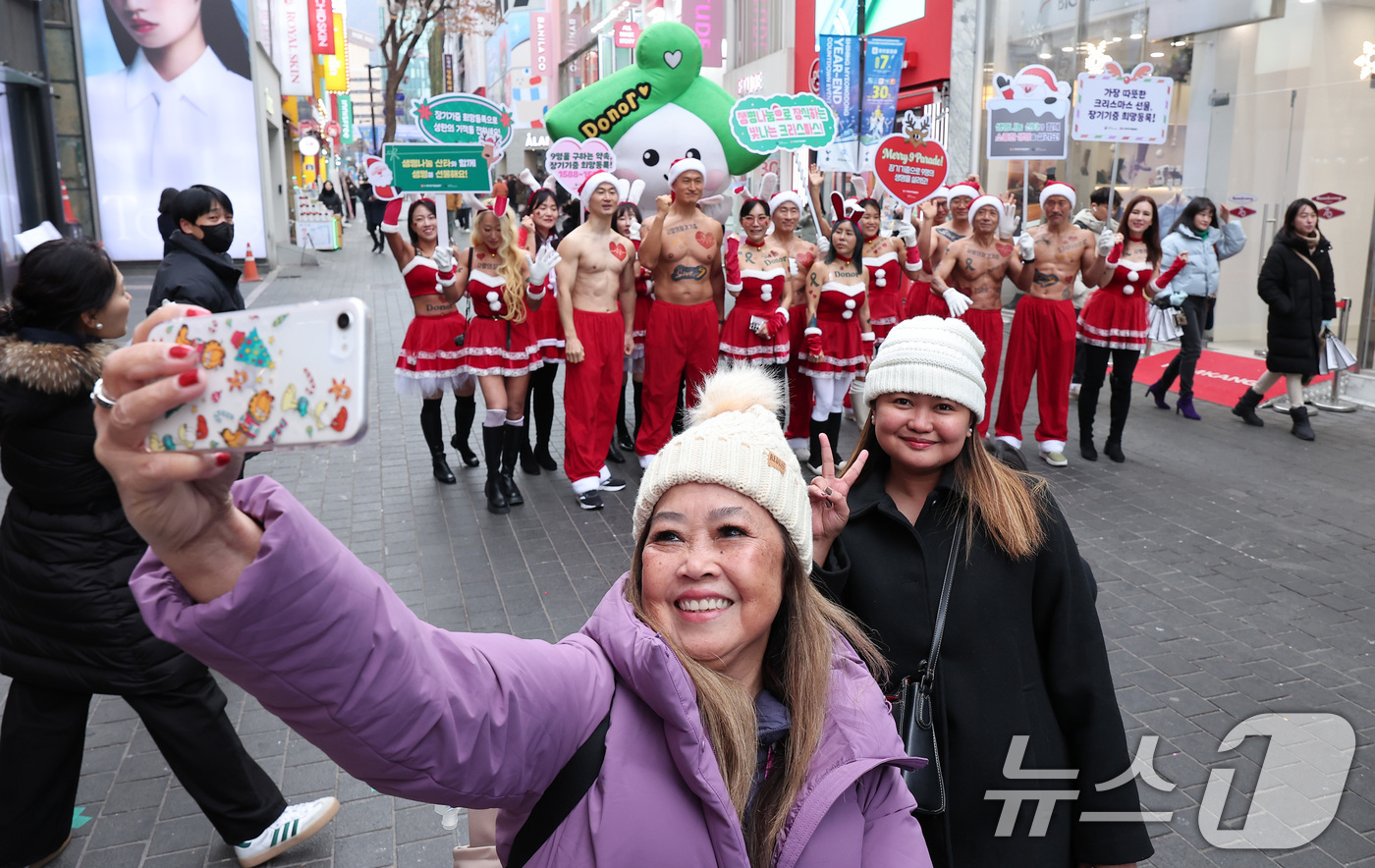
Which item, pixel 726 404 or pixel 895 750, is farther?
pixel 726 404

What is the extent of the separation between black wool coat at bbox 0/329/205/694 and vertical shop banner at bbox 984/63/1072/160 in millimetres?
8405

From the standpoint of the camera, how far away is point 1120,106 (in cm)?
937

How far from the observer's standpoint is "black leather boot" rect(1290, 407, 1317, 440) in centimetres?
899

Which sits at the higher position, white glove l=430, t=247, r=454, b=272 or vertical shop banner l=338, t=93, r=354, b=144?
vertical shop banner l=338, t=93, r=354, b=144

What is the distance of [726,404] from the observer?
1939mm

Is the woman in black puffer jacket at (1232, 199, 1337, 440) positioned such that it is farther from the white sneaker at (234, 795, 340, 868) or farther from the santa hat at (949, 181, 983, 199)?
the white sneaker at (234, 795, 340, 868)

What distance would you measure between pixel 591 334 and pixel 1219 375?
27.8 ft

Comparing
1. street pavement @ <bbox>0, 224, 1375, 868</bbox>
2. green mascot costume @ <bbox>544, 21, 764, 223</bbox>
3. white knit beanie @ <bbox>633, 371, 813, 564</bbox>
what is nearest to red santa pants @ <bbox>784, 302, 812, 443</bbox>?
street pavement @ <bbox>0, 224, 1375, 868</bbox>

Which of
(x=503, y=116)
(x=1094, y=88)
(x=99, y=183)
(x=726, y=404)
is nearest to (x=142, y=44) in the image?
(x=99, y=183)

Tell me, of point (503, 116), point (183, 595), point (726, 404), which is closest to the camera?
point (183, 595)

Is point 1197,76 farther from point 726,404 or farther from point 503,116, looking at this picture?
point 726,404

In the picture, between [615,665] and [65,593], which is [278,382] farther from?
[65,593]

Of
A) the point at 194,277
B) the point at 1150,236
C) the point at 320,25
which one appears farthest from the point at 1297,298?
the point at 320,25

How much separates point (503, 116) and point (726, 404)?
6638mm
